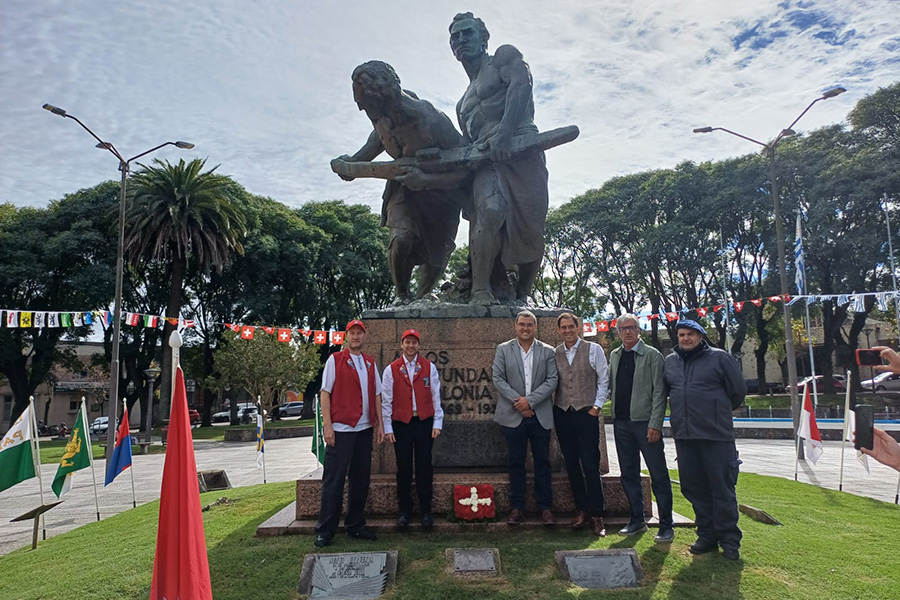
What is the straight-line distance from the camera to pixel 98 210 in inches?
1038

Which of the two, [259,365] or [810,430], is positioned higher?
[259,365]

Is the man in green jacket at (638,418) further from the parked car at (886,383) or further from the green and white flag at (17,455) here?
the parked car at (886,383)

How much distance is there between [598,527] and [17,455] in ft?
18.1

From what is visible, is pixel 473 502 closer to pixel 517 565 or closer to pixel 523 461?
pixel 523 461

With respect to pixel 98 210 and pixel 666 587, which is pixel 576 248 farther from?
pixel 666 587

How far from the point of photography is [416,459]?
4383 millimetres

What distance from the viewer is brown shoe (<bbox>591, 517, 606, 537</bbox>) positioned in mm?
4223

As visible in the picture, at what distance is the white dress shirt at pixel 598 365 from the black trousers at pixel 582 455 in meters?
0.15

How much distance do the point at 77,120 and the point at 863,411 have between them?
16259 millimetres

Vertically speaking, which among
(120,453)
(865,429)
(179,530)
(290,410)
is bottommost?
(290,410)

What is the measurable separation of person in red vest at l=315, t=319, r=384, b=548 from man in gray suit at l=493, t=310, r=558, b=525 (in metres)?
0.94

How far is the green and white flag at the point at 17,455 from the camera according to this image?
19.3 ft

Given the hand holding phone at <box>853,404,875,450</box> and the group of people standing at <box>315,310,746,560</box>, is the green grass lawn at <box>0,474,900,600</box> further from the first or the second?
the hand holding phone at <box>853,404,875,450</box>

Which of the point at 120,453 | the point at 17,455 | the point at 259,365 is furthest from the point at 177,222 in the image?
the point at 17,455
